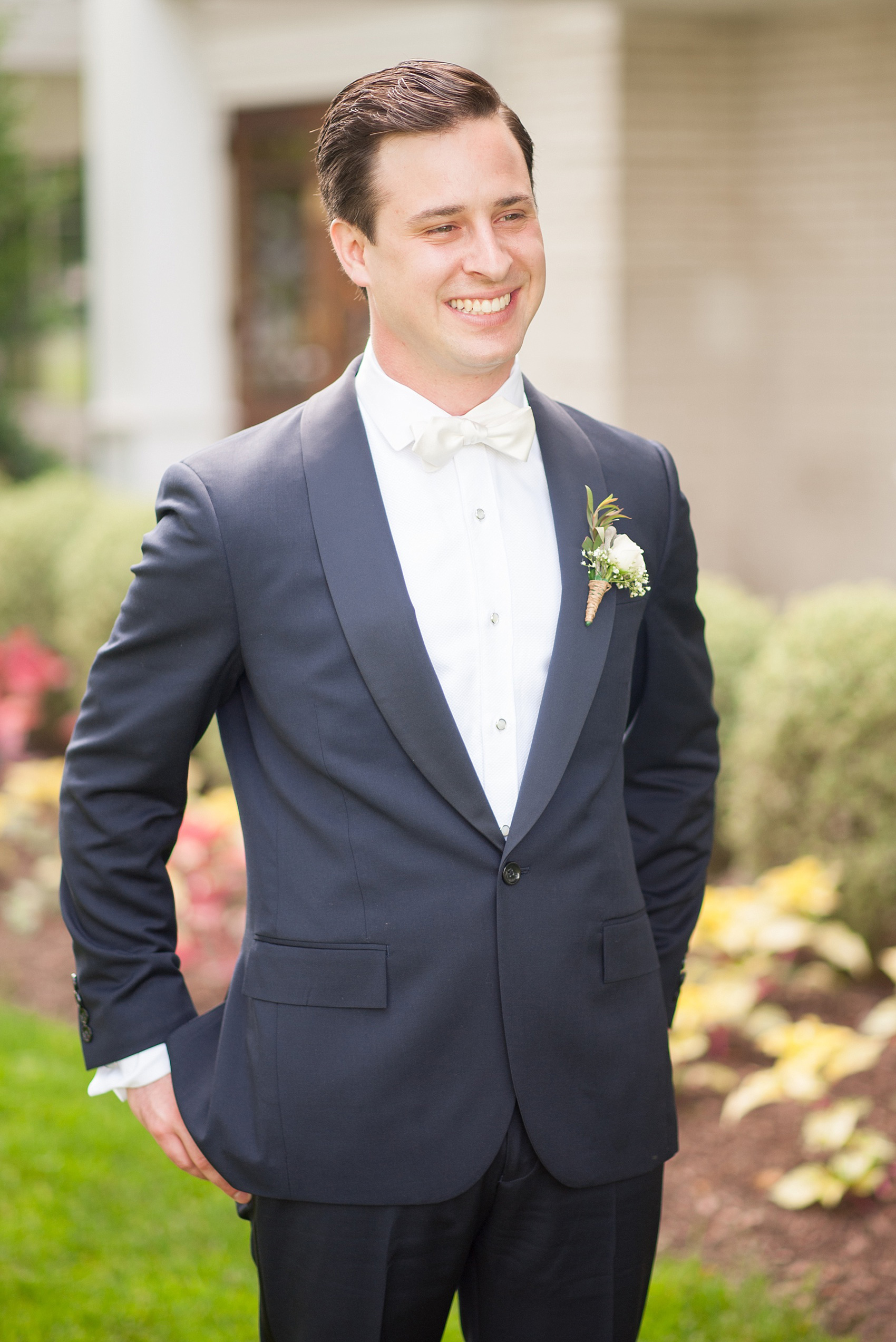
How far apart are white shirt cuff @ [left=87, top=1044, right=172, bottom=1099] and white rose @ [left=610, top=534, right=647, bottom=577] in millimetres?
880

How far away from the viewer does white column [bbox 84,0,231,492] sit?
9.42m

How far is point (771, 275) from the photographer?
24.7 feet

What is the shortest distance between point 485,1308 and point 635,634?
0.93 m

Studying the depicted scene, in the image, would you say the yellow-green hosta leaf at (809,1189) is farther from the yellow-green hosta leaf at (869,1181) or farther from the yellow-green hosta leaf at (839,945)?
the yellow-green hosta leaf at (839,945)

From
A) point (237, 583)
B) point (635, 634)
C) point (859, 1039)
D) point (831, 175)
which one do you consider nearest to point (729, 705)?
point (859, 1039)

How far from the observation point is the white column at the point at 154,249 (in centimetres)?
942

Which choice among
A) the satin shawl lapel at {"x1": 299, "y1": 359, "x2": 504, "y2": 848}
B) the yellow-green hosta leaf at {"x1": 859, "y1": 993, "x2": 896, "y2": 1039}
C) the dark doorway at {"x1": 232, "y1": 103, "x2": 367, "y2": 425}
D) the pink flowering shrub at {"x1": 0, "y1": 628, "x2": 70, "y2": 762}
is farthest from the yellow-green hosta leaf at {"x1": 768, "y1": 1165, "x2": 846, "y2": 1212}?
the dark doorway at {"x1": 232, "y1": 103, "x2": 367, "y2": 425}

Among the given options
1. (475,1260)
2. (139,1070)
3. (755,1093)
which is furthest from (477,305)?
(755,1093)

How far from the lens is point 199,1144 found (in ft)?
6.00

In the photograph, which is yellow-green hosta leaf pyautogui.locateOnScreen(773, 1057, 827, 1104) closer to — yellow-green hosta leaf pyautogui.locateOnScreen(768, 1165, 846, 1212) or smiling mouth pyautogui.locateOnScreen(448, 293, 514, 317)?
yellow-green hosta leaf pyautogui.locateOnScreen(768, 1165, 846, 1212)

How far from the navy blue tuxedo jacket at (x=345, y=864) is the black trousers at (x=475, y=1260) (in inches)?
1.8

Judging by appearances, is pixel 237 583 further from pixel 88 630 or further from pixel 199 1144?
pixel 88 630

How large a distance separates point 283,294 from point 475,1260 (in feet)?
29.4

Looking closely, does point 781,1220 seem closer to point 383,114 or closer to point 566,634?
point 566,634
